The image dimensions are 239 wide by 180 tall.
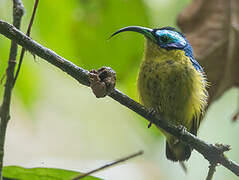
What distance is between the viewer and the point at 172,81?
3.91 metres

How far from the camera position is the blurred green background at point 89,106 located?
4.05m

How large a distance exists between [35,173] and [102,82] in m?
0.66

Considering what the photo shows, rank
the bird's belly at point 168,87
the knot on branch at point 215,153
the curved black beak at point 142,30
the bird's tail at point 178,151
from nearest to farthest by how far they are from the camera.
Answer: the knot on branch at point 215,153 → the curved black beak at point 142,30 → the bird's belly at point 168,87 → the bird's tail at point 178,151

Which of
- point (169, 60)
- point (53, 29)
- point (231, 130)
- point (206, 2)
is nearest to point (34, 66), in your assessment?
point (53, 29)

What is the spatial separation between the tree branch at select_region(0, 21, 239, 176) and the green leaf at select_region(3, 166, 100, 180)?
0.51m

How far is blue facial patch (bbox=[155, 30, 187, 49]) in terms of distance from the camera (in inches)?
168

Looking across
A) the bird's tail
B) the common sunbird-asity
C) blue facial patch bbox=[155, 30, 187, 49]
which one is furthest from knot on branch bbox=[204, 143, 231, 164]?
blue facial patch bbox=[155, 30, 187, 49]

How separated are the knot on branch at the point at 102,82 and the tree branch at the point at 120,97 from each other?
0.20ft

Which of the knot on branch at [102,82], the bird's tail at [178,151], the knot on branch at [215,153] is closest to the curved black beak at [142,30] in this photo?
the bird's tail at [178,151]

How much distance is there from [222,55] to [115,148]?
3.91 meters

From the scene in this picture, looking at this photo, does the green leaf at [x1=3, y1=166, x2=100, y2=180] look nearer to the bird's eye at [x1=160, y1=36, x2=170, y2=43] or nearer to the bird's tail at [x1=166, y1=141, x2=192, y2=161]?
the bird's tail at [x1=166, y1=141, x2=192, y2=161]

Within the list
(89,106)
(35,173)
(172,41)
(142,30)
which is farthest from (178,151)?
(89,106)

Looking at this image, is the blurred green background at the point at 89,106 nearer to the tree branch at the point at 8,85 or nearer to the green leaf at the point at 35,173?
the tree branch at the point at 8,85

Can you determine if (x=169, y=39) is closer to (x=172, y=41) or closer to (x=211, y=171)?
(x=172, y=41)
